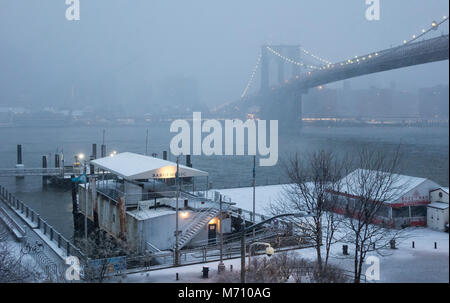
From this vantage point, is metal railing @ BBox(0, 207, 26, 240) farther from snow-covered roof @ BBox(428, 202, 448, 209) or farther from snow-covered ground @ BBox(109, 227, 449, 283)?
snow-covered roof @ BBox(428, 202, 448, 209)

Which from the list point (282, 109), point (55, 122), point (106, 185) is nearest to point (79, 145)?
point (55, 122)

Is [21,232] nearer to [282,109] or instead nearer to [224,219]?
[224,219]

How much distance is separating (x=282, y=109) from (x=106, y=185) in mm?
25391

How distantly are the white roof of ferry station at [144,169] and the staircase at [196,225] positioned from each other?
1382 mm

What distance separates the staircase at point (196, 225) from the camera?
1105 centimetres

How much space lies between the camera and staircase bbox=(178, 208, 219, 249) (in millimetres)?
11048

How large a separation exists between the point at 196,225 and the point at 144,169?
2468 mm

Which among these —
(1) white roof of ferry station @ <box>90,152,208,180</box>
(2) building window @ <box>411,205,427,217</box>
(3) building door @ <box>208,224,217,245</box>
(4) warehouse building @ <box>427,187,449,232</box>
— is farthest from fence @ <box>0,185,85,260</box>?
(4) warehouse building @ <box>427,187,449,232</box>

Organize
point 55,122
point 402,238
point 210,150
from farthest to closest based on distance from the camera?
point 210,150
point 55,122
point 402,238

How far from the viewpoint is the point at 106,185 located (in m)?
15.7

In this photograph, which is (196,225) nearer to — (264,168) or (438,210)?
(438,210)

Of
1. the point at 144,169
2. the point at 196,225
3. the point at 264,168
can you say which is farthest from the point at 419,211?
the point at 264,168

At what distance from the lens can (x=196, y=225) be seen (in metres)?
11.5

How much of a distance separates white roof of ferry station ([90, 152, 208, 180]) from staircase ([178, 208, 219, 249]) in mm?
1382
